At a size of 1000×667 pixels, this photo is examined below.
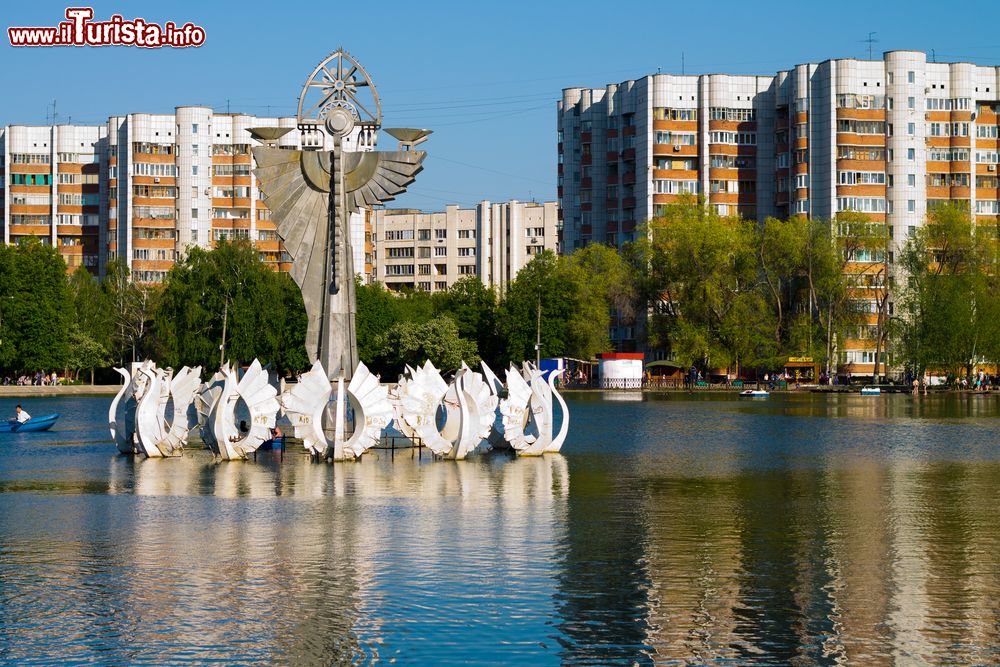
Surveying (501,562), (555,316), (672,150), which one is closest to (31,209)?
(555,316)

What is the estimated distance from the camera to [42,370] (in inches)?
4665

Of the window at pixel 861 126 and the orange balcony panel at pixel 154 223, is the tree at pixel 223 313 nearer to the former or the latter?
the orange balcony panel at pixel 154 223

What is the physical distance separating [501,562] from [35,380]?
107 m

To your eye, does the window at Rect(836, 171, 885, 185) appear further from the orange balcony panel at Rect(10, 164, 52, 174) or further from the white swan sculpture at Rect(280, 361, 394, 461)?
the white swan sculpture at Rect(280, 361, 394, 461)

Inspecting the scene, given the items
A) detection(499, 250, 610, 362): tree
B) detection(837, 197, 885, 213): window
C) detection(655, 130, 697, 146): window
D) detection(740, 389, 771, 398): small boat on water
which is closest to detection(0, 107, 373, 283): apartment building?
detection(499, 250, 610, 362): tree

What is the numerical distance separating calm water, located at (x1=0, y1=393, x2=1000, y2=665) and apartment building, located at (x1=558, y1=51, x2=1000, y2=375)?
89.4 meters

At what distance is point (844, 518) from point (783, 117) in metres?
A: 111

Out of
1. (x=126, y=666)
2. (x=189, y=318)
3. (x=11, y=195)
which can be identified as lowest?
(x=126, y=666)

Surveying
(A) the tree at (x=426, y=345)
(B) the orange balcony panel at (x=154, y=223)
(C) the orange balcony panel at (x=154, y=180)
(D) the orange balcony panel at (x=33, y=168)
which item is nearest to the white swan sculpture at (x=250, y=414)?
(A) the tree at (x=426, y=345)

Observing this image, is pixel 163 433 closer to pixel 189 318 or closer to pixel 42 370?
pixel 189 318

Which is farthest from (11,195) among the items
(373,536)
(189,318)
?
(373,536)

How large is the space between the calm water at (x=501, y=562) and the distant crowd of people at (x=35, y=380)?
8153 centimetres

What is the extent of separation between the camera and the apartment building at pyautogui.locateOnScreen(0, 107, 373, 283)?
14575cm

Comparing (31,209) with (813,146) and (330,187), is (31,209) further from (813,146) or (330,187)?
(330,187)
